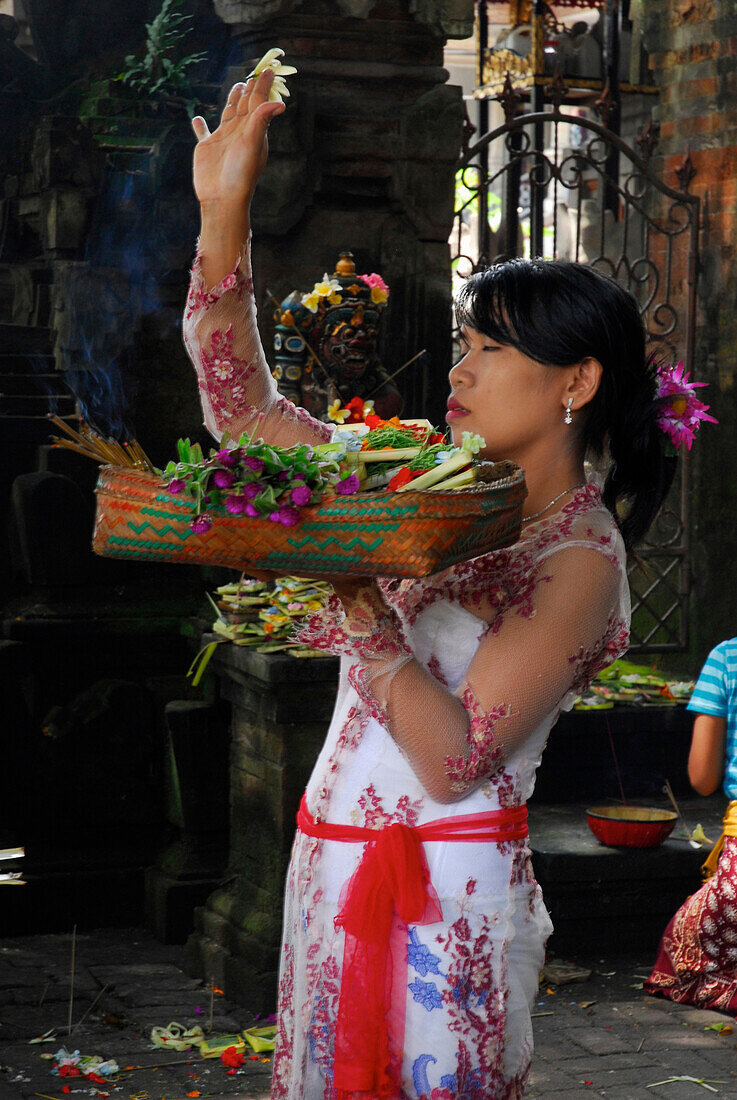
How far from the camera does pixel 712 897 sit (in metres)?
4.71

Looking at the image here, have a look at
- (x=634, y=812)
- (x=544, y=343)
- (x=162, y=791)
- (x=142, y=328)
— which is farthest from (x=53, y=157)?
(x=544, y=343)

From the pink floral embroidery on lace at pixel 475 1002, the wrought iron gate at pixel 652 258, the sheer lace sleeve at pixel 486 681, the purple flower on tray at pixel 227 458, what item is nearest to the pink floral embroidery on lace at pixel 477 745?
the sheer lace sleeve at pixel 486 681

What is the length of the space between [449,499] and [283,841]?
310 cm

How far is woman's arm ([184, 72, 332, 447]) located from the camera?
237cm

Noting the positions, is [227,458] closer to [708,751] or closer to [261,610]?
[708,751]

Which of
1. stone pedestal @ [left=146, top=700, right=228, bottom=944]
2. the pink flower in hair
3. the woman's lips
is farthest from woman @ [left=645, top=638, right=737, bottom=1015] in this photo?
the woman's lips

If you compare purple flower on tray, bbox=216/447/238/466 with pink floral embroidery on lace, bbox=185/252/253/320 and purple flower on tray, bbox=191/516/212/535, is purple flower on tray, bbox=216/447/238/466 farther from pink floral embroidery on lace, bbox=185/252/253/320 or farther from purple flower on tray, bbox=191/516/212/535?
pink floral embroidery on lace, bbox=185/252/253/320

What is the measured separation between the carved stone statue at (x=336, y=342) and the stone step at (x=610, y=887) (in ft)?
6.18

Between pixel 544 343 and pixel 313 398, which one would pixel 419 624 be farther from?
pixel 313 398

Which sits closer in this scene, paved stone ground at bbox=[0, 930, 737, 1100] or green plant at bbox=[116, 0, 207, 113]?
paved stone ground at bbox=[0, 930, 737, 1100]

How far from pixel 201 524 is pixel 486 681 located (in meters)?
0.48

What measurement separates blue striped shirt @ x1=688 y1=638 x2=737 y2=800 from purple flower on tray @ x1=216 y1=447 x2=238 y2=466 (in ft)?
9.64

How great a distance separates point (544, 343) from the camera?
2285 millimetres

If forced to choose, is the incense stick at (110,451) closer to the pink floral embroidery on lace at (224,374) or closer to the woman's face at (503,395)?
the pink floral embroidery on lace at (224,374)
